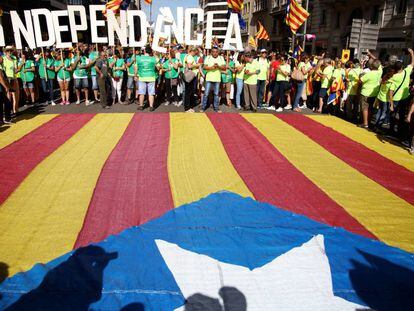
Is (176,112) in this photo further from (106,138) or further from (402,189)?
Answer: (402,189)

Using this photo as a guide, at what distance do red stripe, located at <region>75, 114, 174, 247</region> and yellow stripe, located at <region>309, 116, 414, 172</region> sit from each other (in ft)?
14.4

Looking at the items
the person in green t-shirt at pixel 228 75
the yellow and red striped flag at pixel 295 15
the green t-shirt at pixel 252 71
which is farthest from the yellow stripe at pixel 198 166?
the yellow and red striped flag at pixel 295 15

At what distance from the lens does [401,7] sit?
24750 mm

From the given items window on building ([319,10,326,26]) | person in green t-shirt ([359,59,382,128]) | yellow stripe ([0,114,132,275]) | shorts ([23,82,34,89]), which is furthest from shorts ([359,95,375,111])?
window on building ([319,10,326,26])

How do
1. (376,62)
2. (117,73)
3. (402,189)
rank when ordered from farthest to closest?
1. (117,73)
2. (376,62)
3. (402,189)

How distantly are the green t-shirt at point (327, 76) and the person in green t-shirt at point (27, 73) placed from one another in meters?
9.25

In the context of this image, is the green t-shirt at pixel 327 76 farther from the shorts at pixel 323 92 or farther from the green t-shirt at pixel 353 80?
the green t-shirt at pixel 353 80

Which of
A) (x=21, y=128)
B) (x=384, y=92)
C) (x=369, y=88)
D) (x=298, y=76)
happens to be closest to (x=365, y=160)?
(x=384, y=92)

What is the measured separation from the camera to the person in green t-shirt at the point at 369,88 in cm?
888

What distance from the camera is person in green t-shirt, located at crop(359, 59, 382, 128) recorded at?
8.88 meters

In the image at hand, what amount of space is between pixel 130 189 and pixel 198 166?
4.47ft

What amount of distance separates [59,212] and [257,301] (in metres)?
2.74

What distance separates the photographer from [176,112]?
34.3ft

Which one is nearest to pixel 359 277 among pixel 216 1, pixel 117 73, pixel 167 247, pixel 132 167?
pixel 167 247
